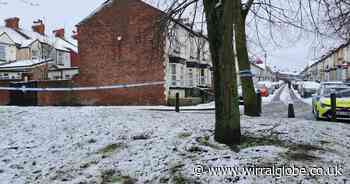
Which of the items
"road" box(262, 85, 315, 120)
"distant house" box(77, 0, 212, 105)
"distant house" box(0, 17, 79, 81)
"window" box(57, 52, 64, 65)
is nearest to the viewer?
"road" box(262, 85, 315, 120)

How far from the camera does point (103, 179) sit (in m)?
4.50

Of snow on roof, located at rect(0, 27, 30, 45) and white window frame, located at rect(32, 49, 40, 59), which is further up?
snow on roof, located at rect(0, 27, 30, 45)

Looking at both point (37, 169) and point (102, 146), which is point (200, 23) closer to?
point (102, 146)

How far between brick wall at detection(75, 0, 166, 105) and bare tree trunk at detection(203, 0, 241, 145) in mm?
17387

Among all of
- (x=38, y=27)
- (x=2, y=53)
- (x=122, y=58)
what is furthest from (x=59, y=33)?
(x=122, y=58)

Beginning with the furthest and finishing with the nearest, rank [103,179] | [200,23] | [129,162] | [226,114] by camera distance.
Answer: [200,23], [226,114], [129,162], [103,179]

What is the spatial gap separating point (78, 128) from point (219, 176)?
13.0 ft

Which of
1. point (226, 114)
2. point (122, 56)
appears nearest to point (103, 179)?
point (226, 114)

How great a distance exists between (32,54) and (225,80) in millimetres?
40233

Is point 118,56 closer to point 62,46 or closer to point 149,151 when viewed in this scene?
point 149,151

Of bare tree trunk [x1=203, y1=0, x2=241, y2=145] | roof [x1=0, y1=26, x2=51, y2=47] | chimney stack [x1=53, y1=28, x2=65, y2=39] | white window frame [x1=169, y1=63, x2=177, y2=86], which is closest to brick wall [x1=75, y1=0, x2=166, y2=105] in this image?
white window frame [x1=169, y1=63, x2=177, y2=86]

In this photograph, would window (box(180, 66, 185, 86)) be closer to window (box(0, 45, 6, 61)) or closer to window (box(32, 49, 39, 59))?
window (box(32, 49, 39, 59))

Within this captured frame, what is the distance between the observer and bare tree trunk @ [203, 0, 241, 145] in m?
5.31

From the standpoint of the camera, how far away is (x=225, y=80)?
5293mm
